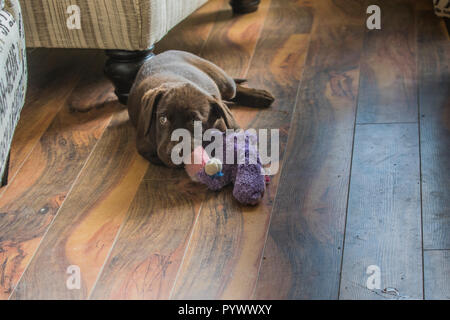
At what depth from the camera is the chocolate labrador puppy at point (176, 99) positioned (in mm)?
1667

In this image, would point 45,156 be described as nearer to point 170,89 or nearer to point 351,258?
point 170,89

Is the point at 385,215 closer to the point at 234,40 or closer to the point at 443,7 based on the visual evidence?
the point at 443,7

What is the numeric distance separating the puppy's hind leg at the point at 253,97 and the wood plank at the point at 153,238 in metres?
0.39

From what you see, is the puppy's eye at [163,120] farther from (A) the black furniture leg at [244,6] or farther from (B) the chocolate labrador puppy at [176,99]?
(A) the black furniture leg at [244,6]

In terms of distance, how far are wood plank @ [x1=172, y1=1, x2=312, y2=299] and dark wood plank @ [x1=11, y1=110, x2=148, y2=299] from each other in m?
0.22

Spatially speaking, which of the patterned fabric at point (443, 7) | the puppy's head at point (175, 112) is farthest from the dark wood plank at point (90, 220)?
the patterned fabric at point (443, 7)

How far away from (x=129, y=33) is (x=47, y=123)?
0.42 m

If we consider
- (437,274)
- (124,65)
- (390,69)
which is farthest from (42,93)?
(437,274)

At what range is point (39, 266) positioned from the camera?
1473 mm

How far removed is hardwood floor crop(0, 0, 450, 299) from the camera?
138 cm

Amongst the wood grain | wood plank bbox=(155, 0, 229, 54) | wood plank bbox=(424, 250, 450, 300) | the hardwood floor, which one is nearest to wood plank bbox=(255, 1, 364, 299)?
the hardwood floor

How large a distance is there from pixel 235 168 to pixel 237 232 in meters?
0.20

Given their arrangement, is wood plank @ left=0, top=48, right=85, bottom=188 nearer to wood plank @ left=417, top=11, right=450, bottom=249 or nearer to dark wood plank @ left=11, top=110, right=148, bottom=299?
dark wood plank @ left=11, top=110, right=148, bottom=299

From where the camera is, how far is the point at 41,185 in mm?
1757
